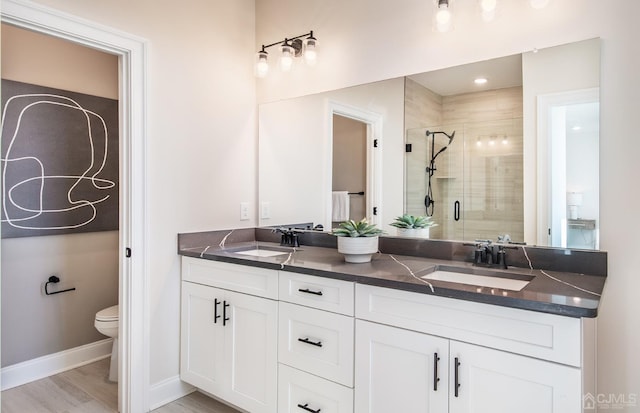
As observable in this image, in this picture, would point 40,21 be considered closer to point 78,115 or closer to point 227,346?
point 78,115

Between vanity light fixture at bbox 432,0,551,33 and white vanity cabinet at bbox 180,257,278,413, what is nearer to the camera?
vanity light fixture at bbox 432,0,551,33

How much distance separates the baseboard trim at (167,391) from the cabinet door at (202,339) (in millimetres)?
64

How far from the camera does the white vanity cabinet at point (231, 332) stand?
2006 millimetres

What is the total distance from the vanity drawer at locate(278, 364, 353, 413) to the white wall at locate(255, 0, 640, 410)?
42.1 inches

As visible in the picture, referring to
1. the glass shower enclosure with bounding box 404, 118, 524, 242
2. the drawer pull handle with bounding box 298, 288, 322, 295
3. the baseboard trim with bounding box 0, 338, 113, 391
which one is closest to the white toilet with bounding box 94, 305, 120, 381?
the baseboard trim with bounding box 0, 338, 113, 391

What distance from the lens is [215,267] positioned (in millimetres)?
2264

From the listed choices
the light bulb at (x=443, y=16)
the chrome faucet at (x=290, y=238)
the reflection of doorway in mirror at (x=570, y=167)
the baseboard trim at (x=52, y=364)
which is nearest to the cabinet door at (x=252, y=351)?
the chrome faucet at (x=290, y=238)

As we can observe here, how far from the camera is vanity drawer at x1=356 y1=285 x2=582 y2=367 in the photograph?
4.00 ft

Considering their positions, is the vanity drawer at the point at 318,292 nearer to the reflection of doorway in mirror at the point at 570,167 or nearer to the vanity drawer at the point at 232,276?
the vanity drawer at the point at 232,276

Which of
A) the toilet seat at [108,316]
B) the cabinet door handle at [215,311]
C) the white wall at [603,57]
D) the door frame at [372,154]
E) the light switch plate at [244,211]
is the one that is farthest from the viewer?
the light switch plate at [244,211]

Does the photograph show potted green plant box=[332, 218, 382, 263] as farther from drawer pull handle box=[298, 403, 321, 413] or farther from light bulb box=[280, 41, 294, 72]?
light bulb box=[280, 41, 294, 72]

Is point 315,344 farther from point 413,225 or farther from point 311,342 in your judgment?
point 413,225

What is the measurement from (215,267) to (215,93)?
3.83 ft

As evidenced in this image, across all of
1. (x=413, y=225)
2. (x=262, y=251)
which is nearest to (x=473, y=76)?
(x=413, y=225)
